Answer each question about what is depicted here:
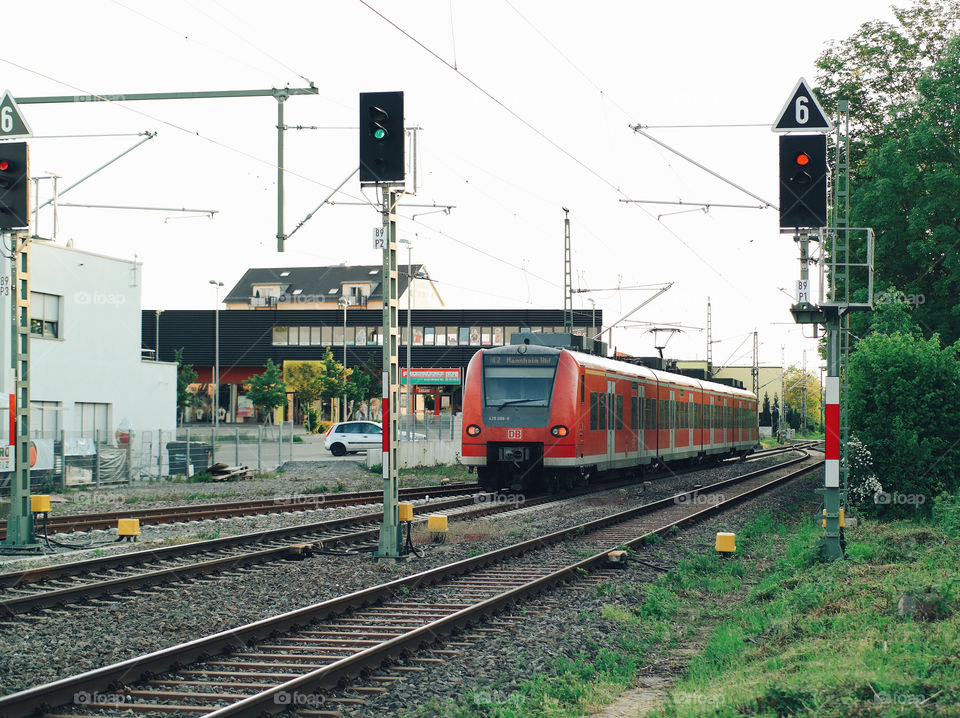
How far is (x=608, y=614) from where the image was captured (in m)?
10.8

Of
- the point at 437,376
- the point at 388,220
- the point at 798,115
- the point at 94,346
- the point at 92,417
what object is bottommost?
the point at 92,417

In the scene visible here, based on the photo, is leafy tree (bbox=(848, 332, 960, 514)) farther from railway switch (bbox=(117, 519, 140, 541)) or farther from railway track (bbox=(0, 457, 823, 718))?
railway switch (bbox=(117, 519, 140, 541))

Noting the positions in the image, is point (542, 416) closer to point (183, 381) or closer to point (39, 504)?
point (39, 504)

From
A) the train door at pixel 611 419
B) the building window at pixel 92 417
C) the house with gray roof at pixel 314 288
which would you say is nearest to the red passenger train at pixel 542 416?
the train door at pixel 611 419

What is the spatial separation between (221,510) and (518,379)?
22.6ft

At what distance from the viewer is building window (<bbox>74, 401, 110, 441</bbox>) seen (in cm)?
3566

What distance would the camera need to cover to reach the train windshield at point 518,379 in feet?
78.1

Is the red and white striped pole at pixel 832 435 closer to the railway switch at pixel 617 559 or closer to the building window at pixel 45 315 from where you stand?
the railway switch at pixel 617 559

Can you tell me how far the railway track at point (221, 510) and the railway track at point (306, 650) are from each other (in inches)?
316

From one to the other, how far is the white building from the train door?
15.1 meters

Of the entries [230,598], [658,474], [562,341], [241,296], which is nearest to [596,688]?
[230,598]

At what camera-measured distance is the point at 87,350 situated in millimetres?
36031

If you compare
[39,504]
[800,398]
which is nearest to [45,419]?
[39,504]

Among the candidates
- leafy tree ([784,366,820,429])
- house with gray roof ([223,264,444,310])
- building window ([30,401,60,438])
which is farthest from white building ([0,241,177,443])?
leafy tree ([784,366,820,429])
